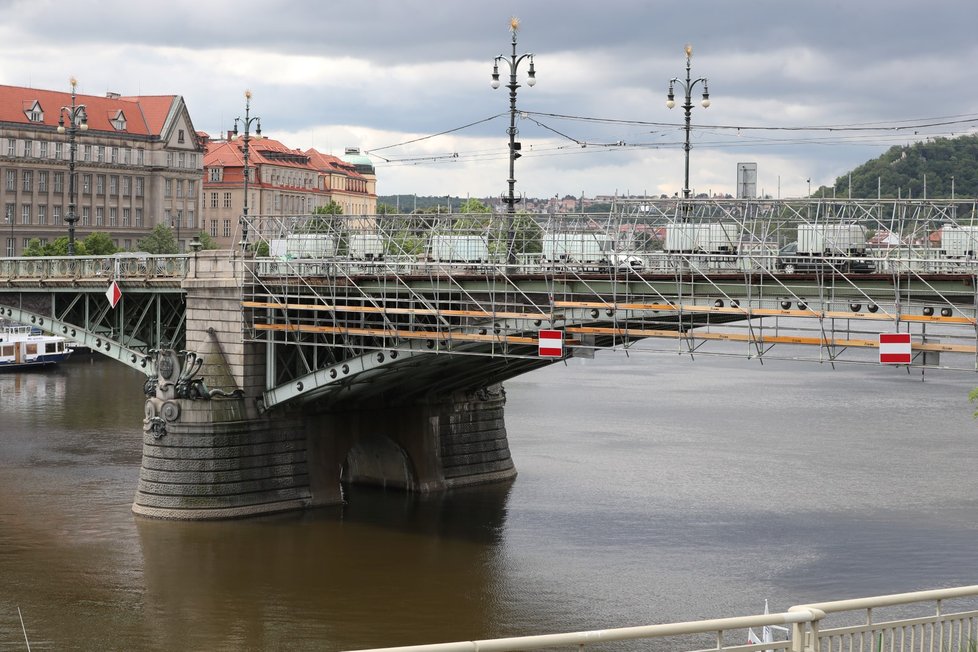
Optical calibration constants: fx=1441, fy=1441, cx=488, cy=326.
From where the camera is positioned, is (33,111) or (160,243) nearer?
(160,243)

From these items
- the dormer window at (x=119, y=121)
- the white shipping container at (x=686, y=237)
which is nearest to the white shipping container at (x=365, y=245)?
the white shipping container at (x=686, y=237)

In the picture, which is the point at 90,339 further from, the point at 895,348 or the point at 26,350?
the point at 26,350

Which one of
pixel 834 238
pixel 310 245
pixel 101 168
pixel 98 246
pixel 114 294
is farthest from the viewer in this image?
pixel 101 168

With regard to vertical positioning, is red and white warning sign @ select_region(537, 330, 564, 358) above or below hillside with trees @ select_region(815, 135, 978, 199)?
below

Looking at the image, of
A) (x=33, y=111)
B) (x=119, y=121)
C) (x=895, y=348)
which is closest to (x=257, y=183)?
(x=119, y=121)

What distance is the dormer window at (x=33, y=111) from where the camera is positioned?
123 metres

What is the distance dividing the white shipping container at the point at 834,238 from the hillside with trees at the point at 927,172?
3825 centimetres

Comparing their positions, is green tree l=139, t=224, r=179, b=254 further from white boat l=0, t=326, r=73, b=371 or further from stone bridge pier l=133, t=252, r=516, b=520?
stone bridge pier l=133, t=252, r=516, b=520

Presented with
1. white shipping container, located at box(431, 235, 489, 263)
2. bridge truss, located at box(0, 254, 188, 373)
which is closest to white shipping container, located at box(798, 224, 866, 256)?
white shipping container, located at box(431, 235, 489, 263)

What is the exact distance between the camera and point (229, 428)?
40.5 meters

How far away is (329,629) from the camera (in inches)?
1204

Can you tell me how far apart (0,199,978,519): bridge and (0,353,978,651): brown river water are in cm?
165

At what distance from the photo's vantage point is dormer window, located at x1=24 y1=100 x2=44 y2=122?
123 m

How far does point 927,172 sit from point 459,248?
44408 mm
